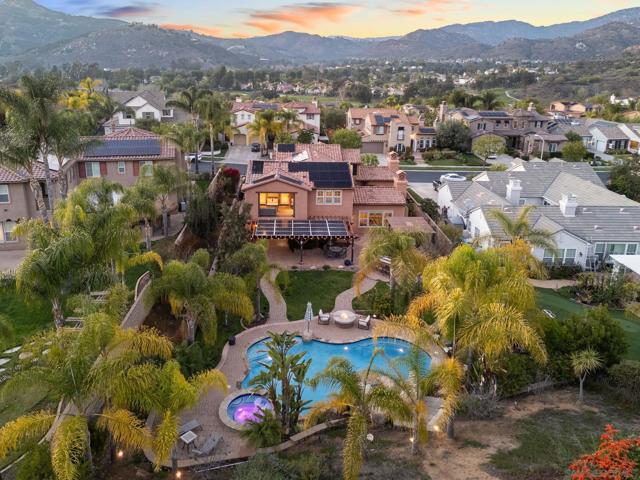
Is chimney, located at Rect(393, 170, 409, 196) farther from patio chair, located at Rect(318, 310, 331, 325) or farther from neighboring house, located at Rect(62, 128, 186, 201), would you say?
neighboring house, located at Rect(62, 128, 186, 201)

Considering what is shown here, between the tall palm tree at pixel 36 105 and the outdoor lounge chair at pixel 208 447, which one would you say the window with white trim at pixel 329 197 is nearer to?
the tall palm tree at pixel 36 105

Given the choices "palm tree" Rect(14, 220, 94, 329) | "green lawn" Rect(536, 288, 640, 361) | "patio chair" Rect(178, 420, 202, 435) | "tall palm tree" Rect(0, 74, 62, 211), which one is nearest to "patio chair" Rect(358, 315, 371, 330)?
"green lawn" Rect(536, 288, 640, 361)

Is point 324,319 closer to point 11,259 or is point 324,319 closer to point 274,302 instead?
point 274,302

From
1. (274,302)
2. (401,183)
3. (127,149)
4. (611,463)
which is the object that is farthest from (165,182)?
(611,463)

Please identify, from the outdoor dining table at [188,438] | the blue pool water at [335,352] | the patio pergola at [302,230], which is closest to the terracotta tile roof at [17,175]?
the patio pergola at [302,230]

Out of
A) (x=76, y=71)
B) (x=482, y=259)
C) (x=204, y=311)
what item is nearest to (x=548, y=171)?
(x=482, y=259)
